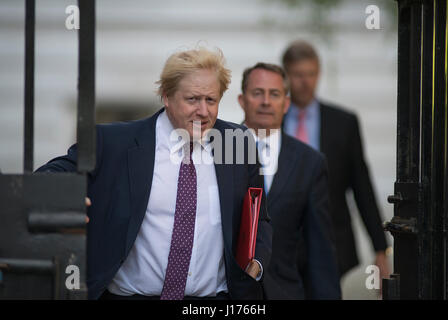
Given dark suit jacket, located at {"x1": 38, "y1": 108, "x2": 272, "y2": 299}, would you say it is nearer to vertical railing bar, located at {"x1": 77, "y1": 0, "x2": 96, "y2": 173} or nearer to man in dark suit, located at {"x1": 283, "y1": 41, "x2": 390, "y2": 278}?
vertical railing bar, located at {"x1": 77, "y1": 0, "x2": 96, "y2": 173}

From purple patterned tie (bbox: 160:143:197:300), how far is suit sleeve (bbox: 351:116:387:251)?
2.98m

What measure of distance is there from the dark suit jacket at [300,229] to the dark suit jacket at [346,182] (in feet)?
3.05

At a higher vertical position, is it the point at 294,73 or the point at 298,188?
the point at 294,73

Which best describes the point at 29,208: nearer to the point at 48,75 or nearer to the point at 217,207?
the point at 217,207

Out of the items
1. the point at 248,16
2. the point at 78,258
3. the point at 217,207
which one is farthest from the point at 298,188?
the point at 248,16

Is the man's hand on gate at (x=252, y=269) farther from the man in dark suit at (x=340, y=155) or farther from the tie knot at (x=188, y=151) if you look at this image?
the man in dark suit at (x=340, y=155)

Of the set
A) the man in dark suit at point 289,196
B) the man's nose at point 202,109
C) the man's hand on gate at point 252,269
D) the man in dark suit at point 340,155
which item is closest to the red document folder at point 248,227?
the man's hand on gate at point 252,269

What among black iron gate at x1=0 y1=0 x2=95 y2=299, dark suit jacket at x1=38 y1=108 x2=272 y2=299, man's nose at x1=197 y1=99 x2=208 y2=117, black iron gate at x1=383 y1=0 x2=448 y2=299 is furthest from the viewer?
man's nose at x1=197 y1=99 x2=208 y2=117

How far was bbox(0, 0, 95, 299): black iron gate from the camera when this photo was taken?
3.06 meters

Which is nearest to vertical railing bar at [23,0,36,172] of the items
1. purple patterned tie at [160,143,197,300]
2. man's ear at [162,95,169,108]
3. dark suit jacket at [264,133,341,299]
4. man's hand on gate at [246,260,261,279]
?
purple patterned tie at [160,143,197,300]

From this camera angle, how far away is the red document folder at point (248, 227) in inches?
158
